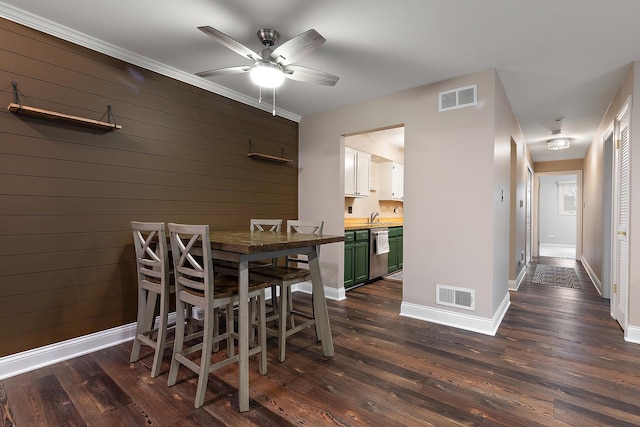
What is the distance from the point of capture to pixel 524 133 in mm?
5164

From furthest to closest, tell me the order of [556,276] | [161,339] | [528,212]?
[528,212], [556,276], [161,339]

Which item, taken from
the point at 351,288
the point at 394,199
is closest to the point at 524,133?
the point at 394,199

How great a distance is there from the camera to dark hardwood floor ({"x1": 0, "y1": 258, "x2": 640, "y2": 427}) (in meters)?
1.78

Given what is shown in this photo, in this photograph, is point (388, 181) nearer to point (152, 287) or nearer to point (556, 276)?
point (556, 276)

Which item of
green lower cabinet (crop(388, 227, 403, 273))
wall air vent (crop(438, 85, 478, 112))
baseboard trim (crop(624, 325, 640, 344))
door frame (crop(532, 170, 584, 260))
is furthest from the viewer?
door frame (crop(532, 170, 584, 260))

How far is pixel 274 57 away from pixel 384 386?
2.41 metres

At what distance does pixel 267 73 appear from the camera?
2.32m

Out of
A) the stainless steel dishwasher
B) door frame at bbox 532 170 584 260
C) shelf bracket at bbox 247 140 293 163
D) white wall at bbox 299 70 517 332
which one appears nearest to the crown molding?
shelf bracket at bbox 247 140 293 163

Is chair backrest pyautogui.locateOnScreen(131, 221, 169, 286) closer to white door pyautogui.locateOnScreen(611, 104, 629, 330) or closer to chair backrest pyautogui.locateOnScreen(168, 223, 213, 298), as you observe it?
chair backrest pyautogui.locateOnScreen(168, 223, 213, 298)

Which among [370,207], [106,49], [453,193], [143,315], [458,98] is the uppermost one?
[106,49]

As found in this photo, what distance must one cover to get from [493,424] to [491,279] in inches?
60.4

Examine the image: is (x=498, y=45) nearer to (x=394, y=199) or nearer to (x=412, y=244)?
(x=412, y=244)

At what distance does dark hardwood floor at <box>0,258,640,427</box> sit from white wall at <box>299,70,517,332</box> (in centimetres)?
50

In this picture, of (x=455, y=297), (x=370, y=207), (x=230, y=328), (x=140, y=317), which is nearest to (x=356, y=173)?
(x=370, y=207)
